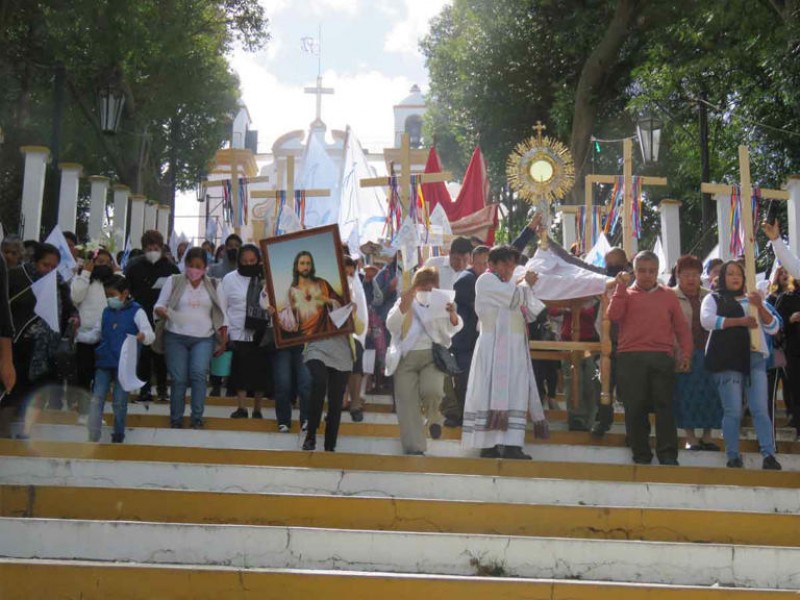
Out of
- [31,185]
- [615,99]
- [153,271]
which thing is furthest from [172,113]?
[153,271]

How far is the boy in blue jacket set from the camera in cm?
1100

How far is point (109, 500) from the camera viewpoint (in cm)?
854

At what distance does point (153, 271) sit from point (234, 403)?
1.65m

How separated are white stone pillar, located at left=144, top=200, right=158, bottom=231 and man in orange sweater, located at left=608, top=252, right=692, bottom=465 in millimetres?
16689

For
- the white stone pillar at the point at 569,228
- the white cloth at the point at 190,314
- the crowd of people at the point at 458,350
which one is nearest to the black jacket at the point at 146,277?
the crowd of people at the point at 458,350

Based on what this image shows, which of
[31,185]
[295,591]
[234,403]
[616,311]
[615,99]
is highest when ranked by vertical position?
[615,99]

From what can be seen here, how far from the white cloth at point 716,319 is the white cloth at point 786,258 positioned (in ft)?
2.44

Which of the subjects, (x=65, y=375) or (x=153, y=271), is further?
(x=153, y=271)

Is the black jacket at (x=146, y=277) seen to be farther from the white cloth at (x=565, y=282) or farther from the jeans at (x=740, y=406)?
the jeans at (x=740, y=406)

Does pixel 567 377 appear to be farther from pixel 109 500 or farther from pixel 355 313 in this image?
pixel 109 500

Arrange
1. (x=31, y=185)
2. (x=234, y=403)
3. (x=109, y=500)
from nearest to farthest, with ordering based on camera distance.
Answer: (x=109, y=500)
(x=234, y=403)
(x=31, y=185)

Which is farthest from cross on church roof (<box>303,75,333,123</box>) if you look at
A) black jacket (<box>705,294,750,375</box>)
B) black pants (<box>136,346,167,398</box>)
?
black jacket (<box>705,294,750,375</box>)

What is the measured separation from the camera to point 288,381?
1190 centimetres

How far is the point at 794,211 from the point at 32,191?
1119 centimetres
